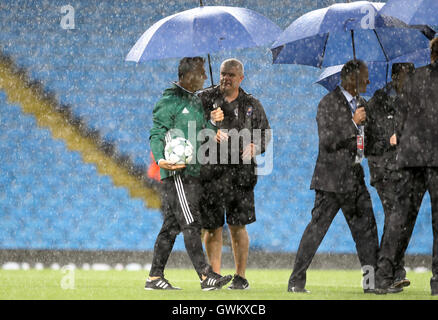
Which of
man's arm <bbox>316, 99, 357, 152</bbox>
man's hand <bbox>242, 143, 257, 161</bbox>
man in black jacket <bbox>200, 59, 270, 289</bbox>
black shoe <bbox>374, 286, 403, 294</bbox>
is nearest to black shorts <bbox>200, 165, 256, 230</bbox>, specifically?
man in black jacket <bbox>200, 59, 270, 289</bbox>

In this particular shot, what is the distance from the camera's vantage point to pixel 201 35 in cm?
Answer: 713

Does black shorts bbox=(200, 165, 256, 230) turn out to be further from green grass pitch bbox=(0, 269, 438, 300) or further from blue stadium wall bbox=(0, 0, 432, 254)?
blue stadium wall bbox=(0, 0, 432, 254)

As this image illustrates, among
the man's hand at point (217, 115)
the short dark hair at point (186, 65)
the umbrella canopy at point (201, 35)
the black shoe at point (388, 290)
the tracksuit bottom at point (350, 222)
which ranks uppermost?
the umbrella canopy at point (201, 35)

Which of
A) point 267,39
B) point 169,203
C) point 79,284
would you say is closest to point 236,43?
point 267,39

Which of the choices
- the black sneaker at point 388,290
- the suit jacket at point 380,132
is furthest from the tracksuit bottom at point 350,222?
the suit jacket at point 380,132

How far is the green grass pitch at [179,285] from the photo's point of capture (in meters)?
6.57

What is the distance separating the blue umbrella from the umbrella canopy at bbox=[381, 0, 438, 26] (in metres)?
1.26

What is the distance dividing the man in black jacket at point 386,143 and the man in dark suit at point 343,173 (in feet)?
0.58

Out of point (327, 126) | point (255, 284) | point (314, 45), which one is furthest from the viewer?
point (255, 284)

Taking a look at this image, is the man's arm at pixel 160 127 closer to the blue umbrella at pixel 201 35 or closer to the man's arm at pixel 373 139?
Result: the blue umbrella at pixel 201 35

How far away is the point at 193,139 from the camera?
272 inches

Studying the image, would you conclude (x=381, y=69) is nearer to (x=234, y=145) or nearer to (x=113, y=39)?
(x=234, y=145)

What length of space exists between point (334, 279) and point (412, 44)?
292cm

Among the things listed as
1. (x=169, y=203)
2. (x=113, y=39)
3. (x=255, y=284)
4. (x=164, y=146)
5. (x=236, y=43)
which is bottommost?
(x=255, y=284)
